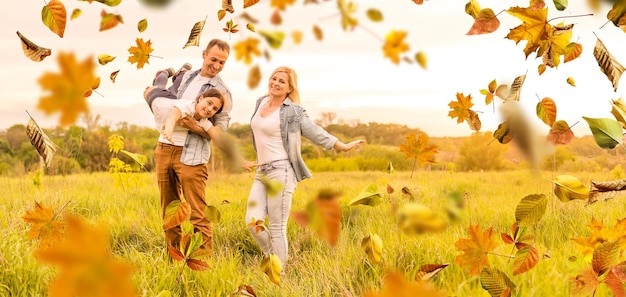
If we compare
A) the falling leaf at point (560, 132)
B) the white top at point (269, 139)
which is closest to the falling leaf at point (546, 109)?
the falling leaf at point (560, 132)

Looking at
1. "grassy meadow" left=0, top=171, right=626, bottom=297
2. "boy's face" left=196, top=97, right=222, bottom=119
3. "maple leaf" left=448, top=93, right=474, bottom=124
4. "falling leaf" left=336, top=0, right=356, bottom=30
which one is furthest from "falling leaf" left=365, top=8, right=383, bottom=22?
"boy's face" left=196, top=97, right=222, bottom=119

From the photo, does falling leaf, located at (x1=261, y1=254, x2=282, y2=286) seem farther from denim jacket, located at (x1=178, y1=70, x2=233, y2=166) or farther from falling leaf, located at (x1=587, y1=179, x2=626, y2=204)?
denim jacket, located at (x1=178, y1=70, x2=233, y2=166)

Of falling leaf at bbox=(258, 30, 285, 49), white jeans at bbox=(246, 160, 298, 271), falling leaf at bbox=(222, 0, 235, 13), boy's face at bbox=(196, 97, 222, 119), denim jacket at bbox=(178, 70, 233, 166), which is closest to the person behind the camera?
falling leaf at bbox=(258, 30, 285, 49)

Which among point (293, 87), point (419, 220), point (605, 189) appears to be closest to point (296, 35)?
point (419, 220)

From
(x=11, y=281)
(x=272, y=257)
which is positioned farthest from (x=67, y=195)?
(x=272, y=257)

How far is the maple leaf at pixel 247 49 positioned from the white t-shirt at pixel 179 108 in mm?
2562

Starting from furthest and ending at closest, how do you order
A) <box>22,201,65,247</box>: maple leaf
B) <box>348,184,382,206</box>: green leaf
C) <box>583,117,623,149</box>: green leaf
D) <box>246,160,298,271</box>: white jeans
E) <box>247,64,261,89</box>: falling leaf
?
<box>246,160,298,271</box>: white jeans
<box>22,201,65,247</box>: maple leaf
<box>583,117,623,149</box>: green leaf
<box>348,184,382,206</box>: green leaf
<box>247,64,261,89</box>: falling leaf

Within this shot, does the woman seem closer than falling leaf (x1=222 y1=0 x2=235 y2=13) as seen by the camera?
No

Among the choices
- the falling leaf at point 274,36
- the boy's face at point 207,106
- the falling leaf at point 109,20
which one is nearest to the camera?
the falling leaf at point 274,36

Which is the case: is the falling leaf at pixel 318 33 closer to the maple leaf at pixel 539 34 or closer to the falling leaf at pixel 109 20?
the falling leaf at pixel 109 20

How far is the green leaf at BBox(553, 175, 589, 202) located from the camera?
3.95 ft

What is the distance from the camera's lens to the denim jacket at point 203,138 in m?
3.43

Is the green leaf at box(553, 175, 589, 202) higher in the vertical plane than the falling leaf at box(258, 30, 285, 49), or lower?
lower

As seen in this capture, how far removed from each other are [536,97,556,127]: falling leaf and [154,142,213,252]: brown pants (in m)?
2.48
